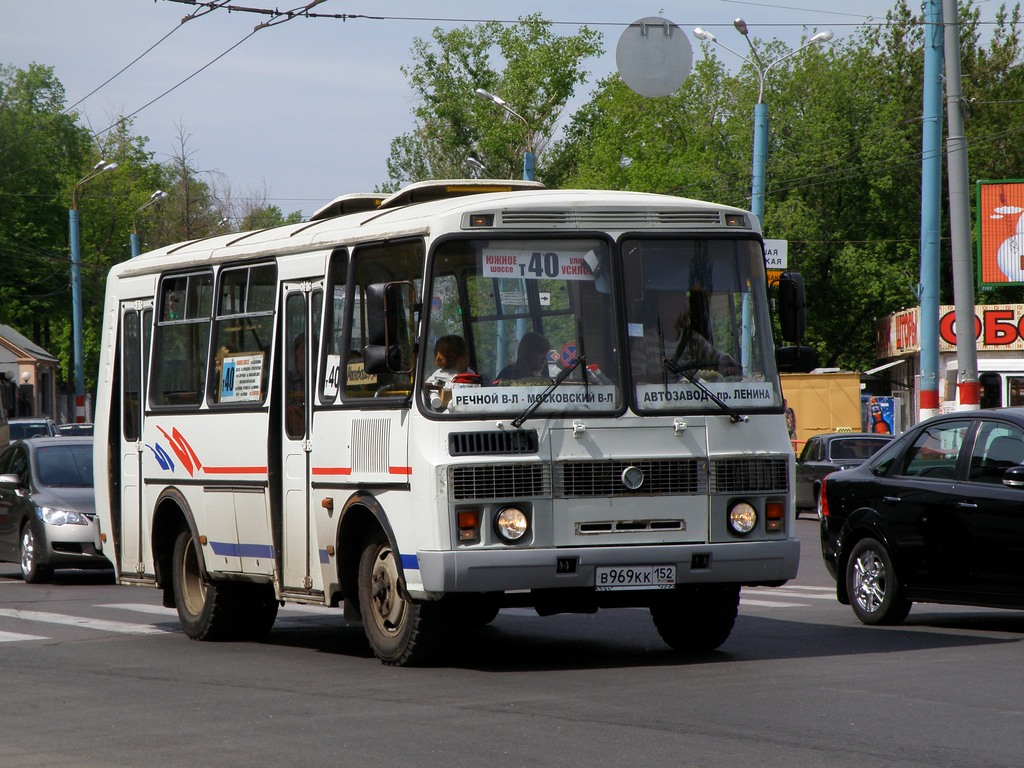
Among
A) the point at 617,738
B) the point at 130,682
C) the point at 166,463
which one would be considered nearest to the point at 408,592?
the point at 130,682

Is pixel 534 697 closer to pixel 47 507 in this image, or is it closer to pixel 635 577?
pixel 635 577

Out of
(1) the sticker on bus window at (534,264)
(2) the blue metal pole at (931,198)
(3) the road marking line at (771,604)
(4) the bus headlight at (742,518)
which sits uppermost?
(2) the blue metal pole at (931,198)

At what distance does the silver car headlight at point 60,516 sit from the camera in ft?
61.4

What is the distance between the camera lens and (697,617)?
11.3 metres

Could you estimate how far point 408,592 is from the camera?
10.1 m

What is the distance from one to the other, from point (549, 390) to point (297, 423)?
222 cm

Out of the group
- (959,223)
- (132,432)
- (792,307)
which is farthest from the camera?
(959,223)

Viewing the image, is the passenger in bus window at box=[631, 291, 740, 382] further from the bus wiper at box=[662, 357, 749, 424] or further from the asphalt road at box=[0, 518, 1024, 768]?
the asphalt road at box=[0, 518, 1024, 768]

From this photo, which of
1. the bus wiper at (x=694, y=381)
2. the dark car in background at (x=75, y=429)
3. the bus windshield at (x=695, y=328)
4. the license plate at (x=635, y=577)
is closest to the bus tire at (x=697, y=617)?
the license plate at (x=635, y=577)

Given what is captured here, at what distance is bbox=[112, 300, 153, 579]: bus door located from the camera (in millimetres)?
13680

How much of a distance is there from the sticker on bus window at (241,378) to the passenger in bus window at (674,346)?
2992 millimetres

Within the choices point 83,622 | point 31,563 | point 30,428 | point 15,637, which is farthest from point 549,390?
point 30,428

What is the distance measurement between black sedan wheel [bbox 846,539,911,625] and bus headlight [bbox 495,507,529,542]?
389 centimetres

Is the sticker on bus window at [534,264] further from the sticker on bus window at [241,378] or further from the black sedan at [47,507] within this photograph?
the black sedan at [47,507]
